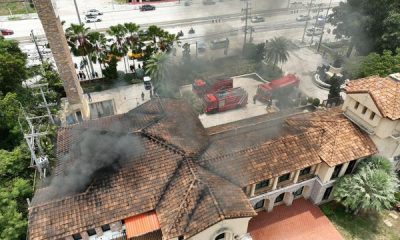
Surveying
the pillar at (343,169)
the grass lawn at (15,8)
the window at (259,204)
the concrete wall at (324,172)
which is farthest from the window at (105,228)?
the grass lawn at (15,8)

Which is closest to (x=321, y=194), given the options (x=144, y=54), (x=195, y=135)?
(x=195, y=135)

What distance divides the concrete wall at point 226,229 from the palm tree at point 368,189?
10156mm

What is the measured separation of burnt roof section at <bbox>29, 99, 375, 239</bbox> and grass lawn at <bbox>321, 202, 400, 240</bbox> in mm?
5730

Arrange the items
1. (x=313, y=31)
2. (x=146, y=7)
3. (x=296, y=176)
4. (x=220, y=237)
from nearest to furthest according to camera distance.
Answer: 1. (x=220, y=237)
2. (x=296, y=176)
3. (x=313, y=31)
4. (x=146, y=7)

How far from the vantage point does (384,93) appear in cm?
2453

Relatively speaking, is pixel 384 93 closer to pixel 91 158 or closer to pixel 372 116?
pixel 372 116

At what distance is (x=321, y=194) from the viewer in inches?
1047

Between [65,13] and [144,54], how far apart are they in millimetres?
36181

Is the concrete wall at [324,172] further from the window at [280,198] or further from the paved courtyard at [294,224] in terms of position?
the window at [280,198]

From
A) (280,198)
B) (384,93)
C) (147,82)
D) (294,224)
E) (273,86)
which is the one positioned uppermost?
(384,93)

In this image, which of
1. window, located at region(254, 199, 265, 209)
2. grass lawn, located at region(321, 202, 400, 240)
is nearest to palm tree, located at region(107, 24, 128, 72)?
window, located at region(254, 199, 265, 209)

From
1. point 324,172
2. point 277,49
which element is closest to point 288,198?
point 324,172

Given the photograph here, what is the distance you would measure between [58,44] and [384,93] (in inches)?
1182

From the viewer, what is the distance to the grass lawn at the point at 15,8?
67125mm
